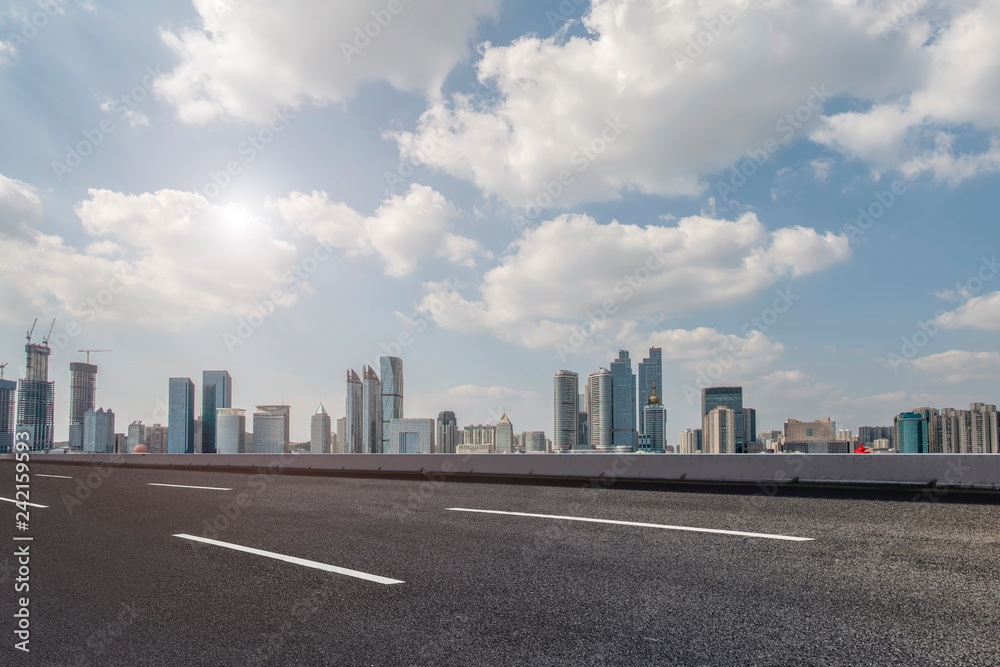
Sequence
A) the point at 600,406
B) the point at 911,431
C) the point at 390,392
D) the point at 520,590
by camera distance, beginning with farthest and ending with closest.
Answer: the point at 600,406
the point at 390,392
the point at 911,431
the point at 520,590

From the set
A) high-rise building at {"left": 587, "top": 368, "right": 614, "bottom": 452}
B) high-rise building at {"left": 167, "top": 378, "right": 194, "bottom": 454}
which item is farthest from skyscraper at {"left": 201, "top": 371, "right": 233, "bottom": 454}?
high-rise building at {"left": 587, "top": 368, "right": 614, "bottom": 452}

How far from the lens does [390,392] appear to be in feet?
146

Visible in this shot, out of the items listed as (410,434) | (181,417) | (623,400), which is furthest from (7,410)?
(623,400)

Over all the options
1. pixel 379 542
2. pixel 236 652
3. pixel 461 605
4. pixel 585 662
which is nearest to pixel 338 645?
pixel 236 652

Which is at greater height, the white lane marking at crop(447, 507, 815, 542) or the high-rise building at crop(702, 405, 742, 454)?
the white lane marking at crop(447, 507, 815, 542)

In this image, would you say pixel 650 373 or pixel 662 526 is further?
pixel 650 373

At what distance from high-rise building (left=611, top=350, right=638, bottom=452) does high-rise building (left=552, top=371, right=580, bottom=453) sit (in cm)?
430

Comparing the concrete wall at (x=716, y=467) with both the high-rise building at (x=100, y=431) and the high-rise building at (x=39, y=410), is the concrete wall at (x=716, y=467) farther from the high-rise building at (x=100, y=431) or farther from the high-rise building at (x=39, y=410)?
the high-rise building at (x=39, y=410)

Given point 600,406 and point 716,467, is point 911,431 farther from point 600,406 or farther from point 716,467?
point 600,406

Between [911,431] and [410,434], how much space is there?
85.6 feet

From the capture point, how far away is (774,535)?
596 cm

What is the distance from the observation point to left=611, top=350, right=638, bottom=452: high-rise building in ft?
203

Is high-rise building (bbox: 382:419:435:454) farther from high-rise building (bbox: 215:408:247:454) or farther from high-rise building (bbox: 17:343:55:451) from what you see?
high-rise building (bbox: 17:343:55:451)

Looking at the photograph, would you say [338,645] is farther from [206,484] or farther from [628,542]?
[206,484]
